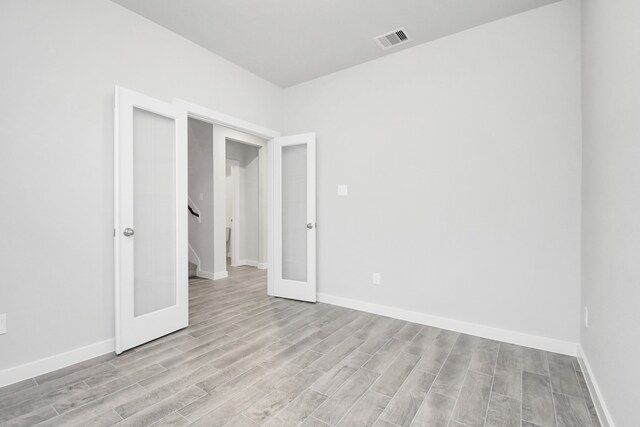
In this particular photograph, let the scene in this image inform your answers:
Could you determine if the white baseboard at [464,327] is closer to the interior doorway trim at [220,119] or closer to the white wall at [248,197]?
the interior doorway trim at [220,119]

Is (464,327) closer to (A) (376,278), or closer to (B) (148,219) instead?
(A) (376,278)

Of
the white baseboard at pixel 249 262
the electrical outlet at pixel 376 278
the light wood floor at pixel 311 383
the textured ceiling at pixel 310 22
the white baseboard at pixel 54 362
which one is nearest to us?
the light wood floor at pixel 311 383

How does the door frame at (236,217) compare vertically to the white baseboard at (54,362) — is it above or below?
above

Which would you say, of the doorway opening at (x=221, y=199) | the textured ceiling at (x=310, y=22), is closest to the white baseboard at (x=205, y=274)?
the doorway opening at (x=221, y=199)

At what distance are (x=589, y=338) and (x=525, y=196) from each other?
1.14 m

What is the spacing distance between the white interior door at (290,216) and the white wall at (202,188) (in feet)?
5.53

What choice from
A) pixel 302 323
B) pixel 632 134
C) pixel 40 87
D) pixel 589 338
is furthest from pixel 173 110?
pixel 589 338

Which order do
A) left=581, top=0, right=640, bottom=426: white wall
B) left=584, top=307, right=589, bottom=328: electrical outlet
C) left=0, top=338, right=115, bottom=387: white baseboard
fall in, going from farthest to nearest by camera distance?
left=584, top=307, right=589, bottom=328: electrical outlet < left=0, top=338, right=115, bottom=387: white baseboard < left=581, top=0, right=640, bottom=426: white wall

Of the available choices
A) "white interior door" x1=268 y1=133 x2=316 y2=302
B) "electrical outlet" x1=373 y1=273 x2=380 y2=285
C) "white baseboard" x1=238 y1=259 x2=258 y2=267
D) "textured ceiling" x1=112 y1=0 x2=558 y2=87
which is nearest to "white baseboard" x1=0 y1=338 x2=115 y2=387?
"white interior door" x1=268 y1=133 x2=316 y2=302

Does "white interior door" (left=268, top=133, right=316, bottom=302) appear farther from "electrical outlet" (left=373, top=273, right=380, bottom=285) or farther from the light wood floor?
the light wood floor

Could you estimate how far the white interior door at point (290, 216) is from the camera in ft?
12.6

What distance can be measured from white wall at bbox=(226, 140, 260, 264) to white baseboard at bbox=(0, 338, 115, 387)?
396 centimetres

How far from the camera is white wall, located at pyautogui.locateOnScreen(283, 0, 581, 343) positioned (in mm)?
2459

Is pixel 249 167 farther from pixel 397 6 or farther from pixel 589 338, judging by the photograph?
pixel 589 338
